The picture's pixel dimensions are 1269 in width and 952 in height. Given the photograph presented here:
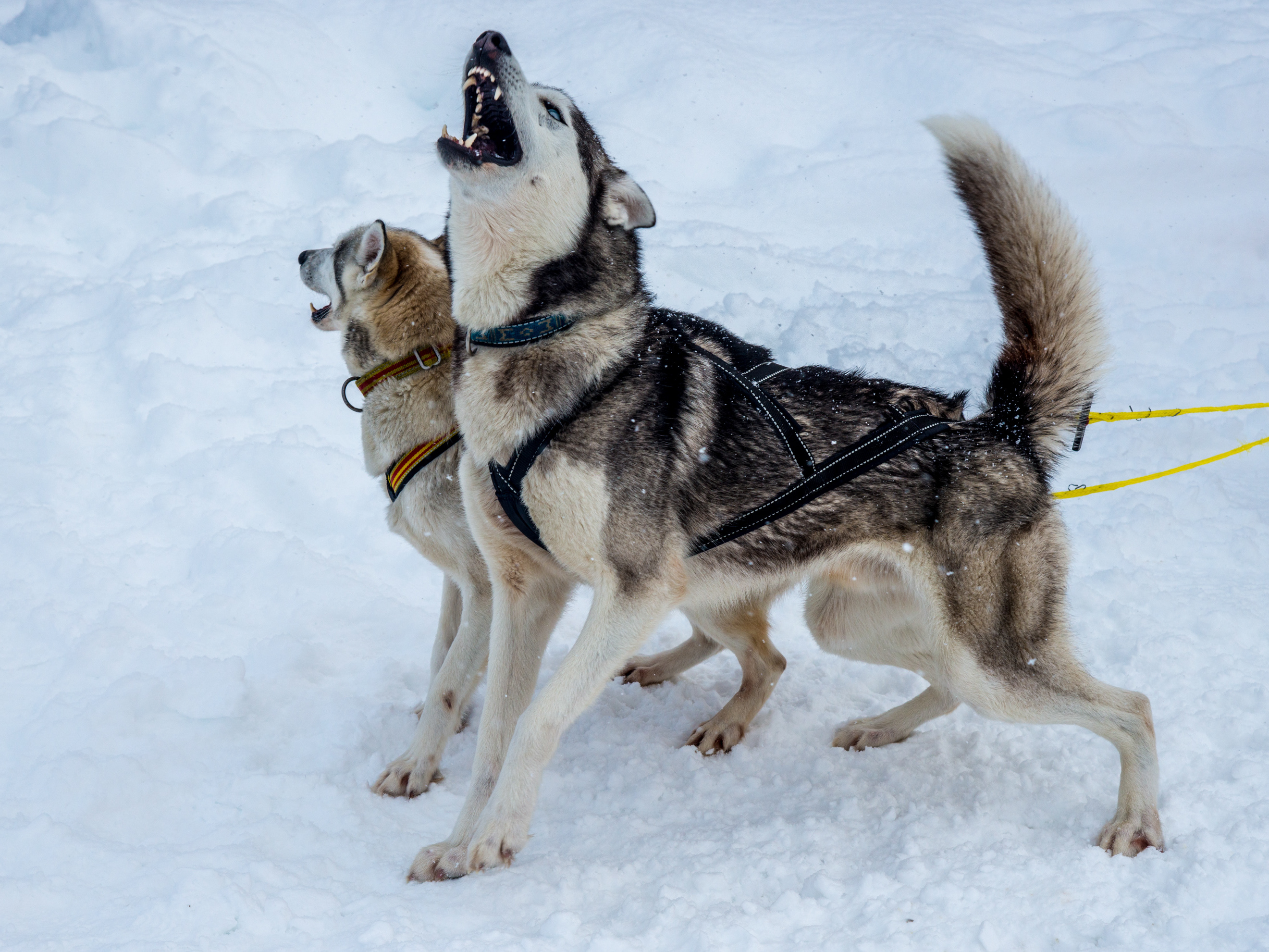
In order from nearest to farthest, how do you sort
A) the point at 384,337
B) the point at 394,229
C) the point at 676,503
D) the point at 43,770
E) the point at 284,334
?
the point at 676,503
the point at 43,770
the point at 384,337
the point at 394,229
the point at 284,334

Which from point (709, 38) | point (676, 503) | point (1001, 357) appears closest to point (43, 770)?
point (676, 503)

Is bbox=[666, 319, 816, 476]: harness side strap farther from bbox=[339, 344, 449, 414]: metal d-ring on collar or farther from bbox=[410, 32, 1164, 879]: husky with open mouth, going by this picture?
bbox=[339, 344, 449, 414]: metal d-ring on collar

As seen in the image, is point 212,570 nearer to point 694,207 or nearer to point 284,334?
point 284,334

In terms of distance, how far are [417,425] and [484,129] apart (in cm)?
114

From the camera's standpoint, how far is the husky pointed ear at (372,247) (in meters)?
3.43

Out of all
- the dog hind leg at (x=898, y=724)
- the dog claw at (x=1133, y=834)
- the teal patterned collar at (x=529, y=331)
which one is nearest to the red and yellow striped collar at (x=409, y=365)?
the teal patterned collar at (x=529, y=331)

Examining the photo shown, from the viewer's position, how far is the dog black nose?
8.87ft

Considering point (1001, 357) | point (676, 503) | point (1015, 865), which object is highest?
point (1001, 357)

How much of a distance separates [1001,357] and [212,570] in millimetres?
3357

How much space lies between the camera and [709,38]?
9.56 metres

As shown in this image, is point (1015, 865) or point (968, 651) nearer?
point (1015, 865)

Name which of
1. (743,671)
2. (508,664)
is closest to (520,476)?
(508,664)

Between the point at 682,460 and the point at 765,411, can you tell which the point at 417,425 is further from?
the point at 765,411

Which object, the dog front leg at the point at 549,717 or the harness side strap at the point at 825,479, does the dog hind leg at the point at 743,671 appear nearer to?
the harness side strap at the point at 825,479
